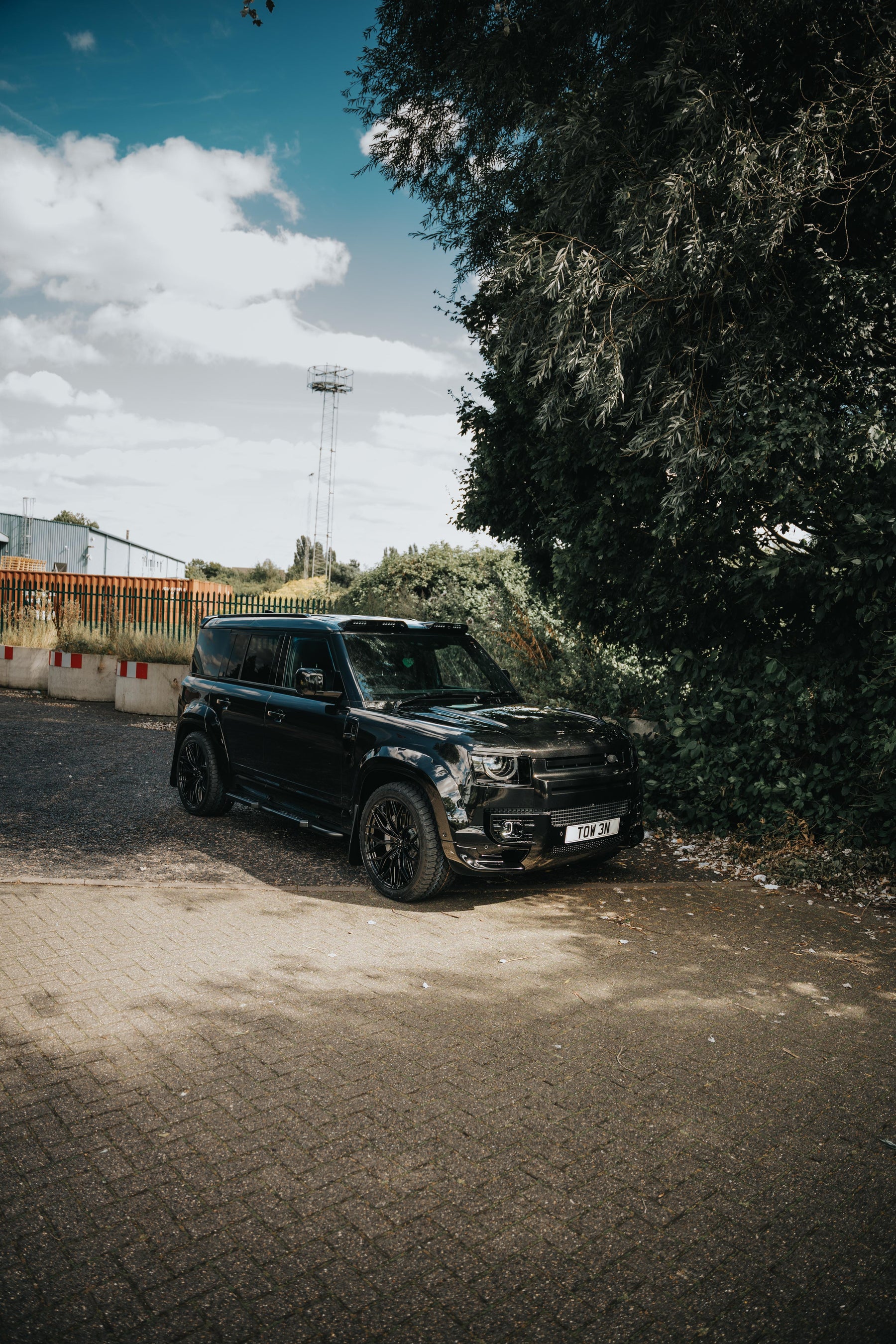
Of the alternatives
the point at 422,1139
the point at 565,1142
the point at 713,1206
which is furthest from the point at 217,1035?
the point at 713,1206

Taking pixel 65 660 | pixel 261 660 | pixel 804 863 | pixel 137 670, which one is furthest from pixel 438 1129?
pixel 65 660

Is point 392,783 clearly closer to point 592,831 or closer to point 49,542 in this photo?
point 592,831

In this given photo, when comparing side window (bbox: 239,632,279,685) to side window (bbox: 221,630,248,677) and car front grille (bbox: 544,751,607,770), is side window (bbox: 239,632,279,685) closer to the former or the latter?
side window (bbox: 221,630,248,677)

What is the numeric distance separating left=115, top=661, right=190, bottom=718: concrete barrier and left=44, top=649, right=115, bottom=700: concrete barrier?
1025mm

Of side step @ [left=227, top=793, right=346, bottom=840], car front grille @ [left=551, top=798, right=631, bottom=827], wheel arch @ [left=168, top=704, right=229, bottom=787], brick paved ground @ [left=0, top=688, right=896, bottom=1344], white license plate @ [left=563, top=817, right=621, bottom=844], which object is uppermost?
wheel arch @ [left=168, top=704, right=229, bottom=787]

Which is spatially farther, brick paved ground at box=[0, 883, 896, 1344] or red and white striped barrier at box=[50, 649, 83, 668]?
red and white striped barrier at box=[50, 649, 83, 668]

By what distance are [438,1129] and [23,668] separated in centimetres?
1627

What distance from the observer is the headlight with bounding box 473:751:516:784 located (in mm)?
5512

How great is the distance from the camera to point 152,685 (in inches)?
591

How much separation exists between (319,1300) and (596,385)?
5956 mm

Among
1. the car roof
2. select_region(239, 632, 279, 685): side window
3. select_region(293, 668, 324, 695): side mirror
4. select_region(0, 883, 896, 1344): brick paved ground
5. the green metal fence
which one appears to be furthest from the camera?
the green metal fence

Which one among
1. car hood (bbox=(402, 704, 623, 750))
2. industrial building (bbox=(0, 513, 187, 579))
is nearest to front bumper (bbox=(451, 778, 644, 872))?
car hood (bbox=(402, 704, 623, 750))

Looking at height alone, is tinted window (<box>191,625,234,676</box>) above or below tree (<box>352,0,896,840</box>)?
below

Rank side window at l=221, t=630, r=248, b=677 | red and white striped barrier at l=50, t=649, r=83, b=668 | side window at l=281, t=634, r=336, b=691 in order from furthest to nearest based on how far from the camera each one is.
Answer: red and white striped barrier at l=50, t=649, r=83, b=668 < side window at l=221, t=630, r=248, b=677 < side window at l=281, t=634, r=336, b=691
